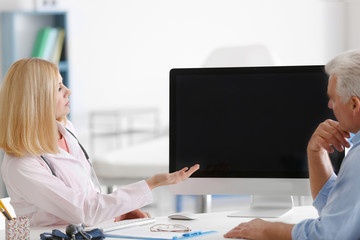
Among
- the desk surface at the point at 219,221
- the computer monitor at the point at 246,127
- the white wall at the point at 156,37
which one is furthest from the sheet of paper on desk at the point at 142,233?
the white wall at the point at 156,37

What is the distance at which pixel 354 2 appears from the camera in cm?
695

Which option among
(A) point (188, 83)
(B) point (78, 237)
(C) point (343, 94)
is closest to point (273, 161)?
(A) point (188, 83)

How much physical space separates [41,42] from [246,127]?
151 inches

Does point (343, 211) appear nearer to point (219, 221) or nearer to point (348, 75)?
point (348, 75)

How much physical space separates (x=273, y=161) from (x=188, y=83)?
39 cm

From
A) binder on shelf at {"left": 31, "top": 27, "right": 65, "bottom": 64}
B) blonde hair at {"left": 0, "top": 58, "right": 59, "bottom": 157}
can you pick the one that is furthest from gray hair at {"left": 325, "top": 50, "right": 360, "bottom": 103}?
binder on shelf at {"left": 31, "top": 27, "right": 65, "bottom": 64}

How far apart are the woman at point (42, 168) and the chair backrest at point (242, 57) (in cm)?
355

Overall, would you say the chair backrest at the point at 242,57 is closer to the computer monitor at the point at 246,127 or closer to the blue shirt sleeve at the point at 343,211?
the computer monitor at the point at 246,127

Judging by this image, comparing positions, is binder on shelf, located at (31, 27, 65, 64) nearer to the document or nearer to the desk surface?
the desk surface

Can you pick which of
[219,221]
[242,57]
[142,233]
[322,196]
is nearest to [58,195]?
[142,233]

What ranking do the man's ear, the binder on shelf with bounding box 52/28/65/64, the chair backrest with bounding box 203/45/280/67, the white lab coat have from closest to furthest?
the man's ear → the white lab coat → the chair backrest with bounding box 203/45/280/67 → the binder on shelf with bounding box 52/28/65/64

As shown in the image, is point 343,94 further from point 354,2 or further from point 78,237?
point 354,2

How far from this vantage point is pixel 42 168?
1.97m

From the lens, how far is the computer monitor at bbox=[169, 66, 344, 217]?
6.75ft
